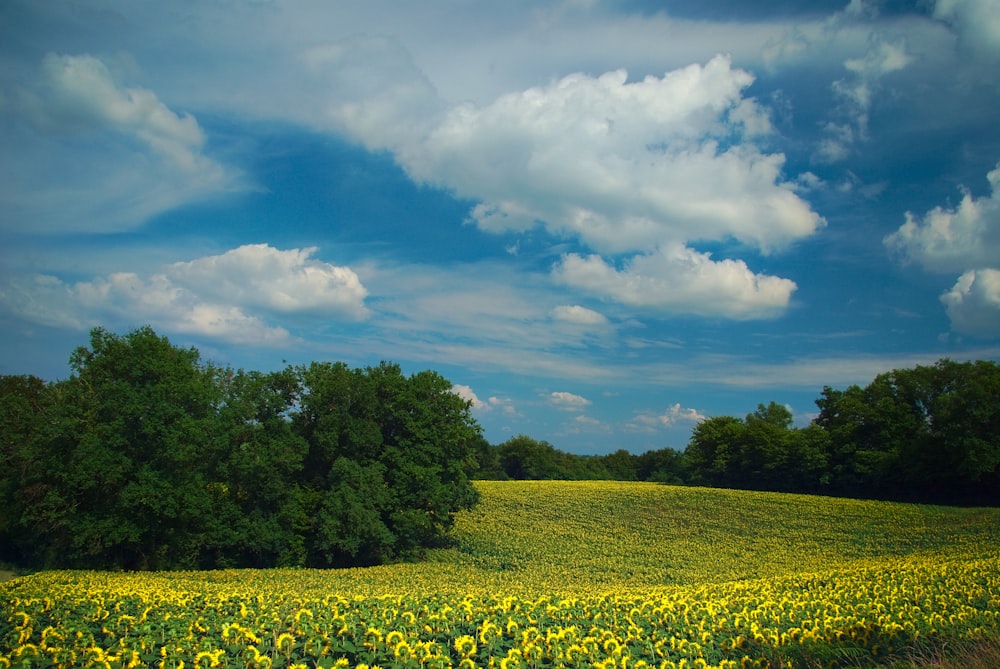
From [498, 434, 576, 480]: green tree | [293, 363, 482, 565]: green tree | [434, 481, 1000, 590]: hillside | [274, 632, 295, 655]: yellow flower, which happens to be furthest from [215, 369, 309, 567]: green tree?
[498, 434, 576, 480]: green tree

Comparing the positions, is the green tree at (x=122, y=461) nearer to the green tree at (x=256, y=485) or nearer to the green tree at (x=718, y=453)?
the green tree at (x=256, y=485)

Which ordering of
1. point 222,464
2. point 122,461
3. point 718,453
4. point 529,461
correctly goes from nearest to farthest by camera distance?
point 122,461 < point 222,464 < point 718,453 < point 529,461

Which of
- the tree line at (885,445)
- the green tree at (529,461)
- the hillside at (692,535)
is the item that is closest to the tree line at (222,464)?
the hillside at (692,535)

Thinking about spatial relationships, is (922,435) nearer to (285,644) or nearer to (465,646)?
(465,646)

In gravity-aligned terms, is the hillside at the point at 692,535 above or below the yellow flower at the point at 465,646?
below

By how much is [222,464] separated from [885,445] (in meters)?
60.2

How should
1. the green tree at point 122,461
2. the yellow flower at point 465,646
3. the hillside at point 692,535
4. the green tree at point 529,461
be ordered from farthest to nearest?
the green tree at point 529,461 → the hillside at point 692,535 → the green tree at point 122,461 → the yellow flower at point 465,646

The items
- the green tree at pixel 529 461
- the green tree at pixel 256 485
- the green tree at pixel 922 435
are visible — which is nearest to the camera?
the green tree at pixel 256 485

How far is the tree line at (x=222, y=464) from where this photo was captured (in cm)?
2684

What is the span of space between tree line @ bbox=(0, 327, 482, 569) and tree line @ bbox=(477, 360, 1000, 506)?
41.0m

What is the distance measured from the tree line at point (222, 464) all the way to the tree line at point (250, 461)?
0.09 metres

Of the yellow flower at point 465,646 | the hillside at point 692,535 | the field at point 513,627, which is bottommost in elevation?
the hillside at point 692,535

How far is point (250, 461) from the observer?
106 ft

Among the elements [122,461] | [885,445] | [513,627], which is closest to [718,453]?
[885,445]
